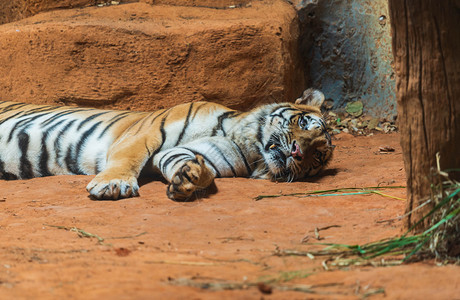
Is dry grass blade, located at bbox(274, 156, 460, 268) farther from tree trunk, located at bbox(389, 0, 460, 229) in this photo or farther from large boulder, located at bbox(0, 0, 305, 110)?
large boulder, located at bbox(0, 0, 305, 110)

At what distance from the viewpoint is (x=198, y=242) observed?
2412 mm

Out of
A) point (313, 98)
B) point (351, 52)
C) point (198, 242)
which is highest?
point (351, 52)

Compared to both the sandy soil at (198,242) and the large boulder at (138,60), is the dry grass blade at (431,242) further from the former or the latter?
the large boulder at (138,60)

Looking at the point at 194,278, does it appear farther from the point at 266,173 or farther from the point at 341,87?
the point at 341,87

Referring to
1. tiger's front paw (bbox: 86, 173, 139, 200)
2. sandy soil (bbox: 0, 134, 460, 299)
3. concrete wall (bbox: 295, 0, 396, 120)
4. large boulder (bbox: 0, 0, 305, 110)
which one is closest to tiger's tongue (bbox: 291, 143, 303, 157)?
sandy soil (bbox: 0, 134, 460, 299)

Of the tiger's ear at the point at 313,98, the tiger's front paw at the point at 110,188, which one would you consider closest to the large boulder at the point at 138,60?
the tiger's ear at the point at 313,98

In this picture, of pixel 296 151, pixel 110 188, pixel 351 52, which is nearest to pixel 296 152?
pixel 296 151

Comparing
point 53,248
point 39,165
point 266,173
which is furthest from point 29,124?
point 53,248

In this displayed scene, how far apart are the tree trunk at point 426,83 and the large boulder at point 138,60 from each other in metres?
3.81

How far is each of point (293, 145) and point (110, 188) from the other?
1557 millimetres

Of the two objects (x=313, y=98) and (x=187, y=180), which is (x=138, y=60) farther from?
(x=187, y=180)

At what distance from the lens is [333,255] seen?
2066mm

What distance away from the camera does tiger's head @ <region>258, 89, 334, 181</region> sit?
4.28 metres

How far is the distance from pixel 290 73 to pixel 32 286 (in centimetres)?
489
